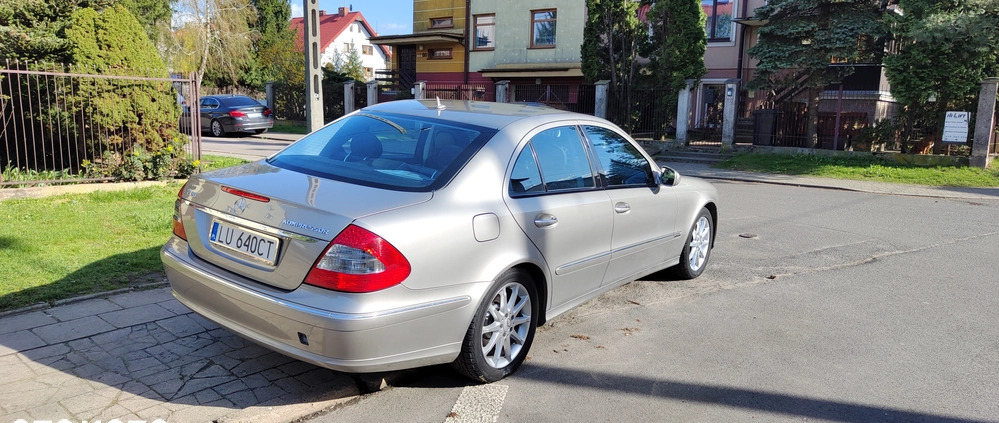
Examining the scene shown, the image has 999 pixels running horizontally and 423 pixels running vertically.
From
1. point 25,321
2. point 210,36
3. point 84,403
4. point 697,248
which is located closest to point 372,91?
point 210,36

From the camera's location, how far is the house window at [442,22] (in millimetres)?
33078

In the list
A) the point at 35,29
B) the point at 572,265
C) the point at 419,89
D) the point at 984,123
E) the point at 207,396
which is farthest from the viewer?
the point at 419,89

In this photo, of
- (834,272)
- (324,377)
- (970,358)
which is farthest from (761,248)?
(324,377)

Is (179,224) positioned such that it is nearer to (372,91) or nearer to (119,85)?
(119,85)

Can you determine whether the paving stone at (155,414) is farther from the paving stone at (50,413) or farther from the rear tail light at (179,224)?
the rear tail light at (179,224)

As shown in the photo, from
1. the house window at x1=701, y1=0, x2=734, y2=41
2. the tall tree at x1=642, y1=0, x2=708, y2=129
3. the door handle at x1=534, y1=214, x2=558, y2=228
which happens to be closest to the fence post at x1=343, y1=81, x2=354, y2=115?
the tall tree at x1=642, y1=0, x2=708, y2=129

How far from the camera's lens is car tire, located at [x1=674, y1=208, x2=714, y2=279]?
6.22 meters

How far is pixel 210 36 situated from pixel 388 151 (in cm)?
3493

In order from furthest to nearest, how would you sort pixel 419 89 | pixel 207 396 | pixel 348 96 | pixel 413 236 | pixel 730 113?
pixel 348 96, pixel 419 89, pixel 730 113, pixel 207 396, pixel 413 236

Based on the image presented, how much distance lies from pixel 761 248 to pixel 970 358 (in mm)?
3462

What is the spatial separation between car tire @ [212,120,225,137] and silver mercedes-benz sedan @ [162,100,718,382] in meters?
21.0

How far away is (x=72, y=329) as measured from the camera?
4.46 meters

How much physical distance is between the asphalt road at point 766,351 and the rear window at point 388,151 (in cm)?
119

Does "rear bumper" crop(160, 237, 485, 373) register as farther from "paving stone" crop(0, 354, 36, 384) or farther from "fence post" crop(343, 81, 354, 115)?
"fence post" crop(343, 81, 354, 115)
